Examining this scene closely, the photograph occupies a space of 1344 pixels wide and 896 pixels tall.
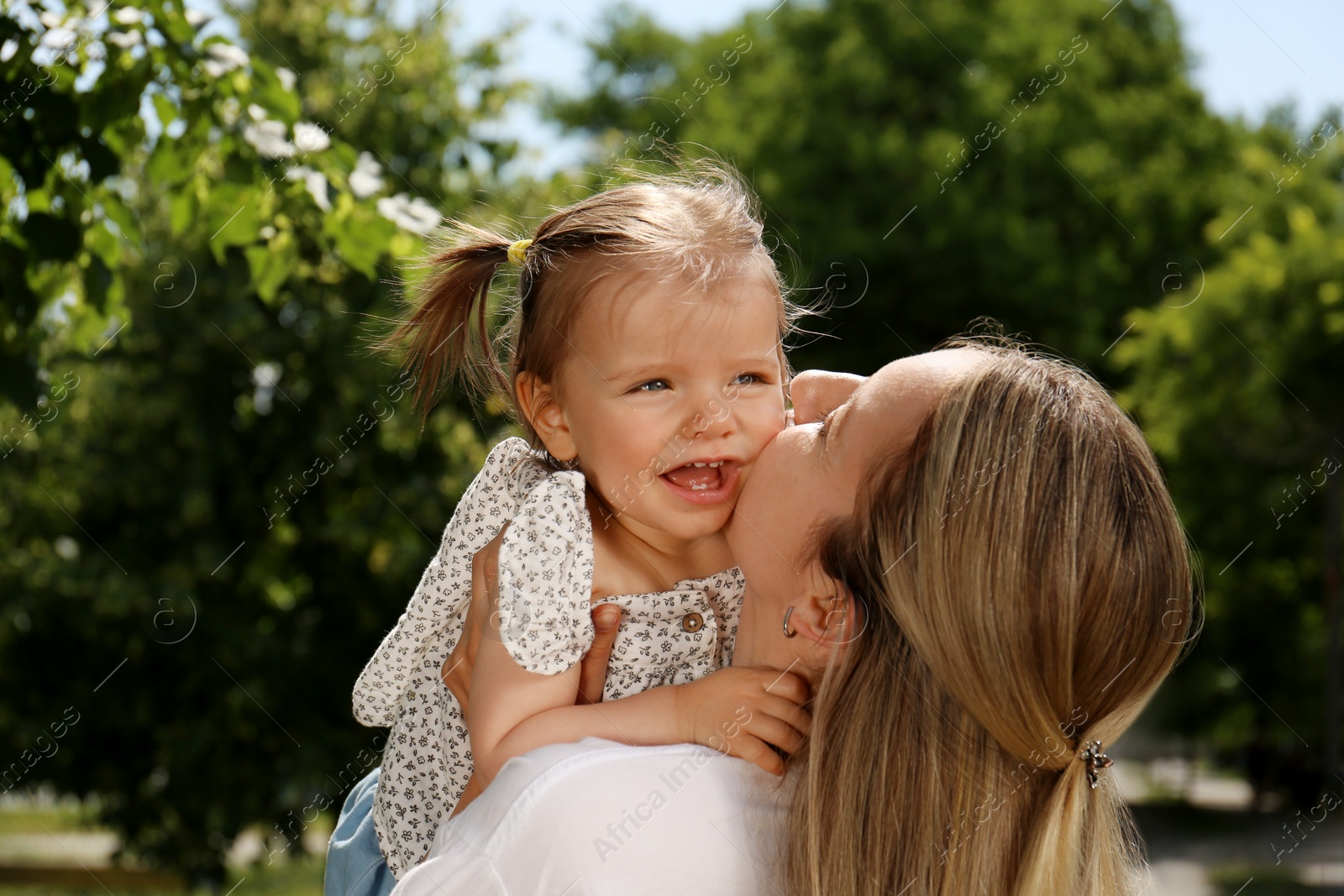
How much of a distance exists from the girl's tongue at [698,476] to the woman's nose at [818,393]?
0.14 metres

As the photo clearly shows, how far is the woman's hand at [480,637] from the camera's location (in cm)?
185

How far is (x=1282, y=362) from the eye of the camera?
10609 millimetres

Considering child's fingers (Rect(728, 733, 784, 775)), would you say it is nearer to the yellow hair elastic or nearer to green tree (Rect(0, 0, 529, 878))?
the yellow hair elastic

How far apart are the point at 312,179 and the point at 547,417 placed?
1.61m

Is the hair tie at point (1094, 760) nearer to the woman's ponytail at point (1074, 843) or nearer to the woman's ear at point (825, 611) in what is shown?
the woman's ponytail at point (1074, 843)

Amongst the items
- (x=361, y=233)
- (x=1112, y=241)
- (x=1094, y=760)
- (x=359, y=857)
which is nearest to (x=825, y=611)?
(x=1094, y=760)

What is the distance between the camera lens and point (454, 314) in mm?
2223

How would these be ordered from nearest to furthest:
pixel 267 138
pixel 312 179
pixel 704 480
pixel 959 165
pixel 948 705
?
pixel 948 705 → pixel 704 480 → pixel 267 138 → pixel 312 179 → pixel 959 165

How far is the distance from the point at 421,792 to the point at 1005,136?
1541cm

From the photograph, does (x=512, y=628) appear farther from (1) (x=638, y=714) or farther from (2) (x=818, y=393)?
(2) (x=818, y=393)

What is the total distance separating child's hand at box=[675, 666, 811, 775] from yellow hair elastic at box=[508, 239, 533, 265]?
853mm

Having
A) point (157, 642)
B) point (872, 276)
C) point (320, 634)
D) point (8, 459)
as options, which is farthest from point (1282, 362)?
point (8, 459)

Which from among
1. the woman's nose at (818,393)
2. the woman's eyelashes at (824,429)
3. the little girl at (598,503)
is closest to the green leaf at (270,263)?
the little girl at (598,503)

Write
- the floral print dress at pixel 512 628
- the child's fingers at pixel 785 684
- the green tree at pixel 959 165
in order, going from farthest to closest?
1. the green tree at pixel 959 165
2. the floral print dress at pixel 512 628
3. the child's fingers at pixel 785 684
